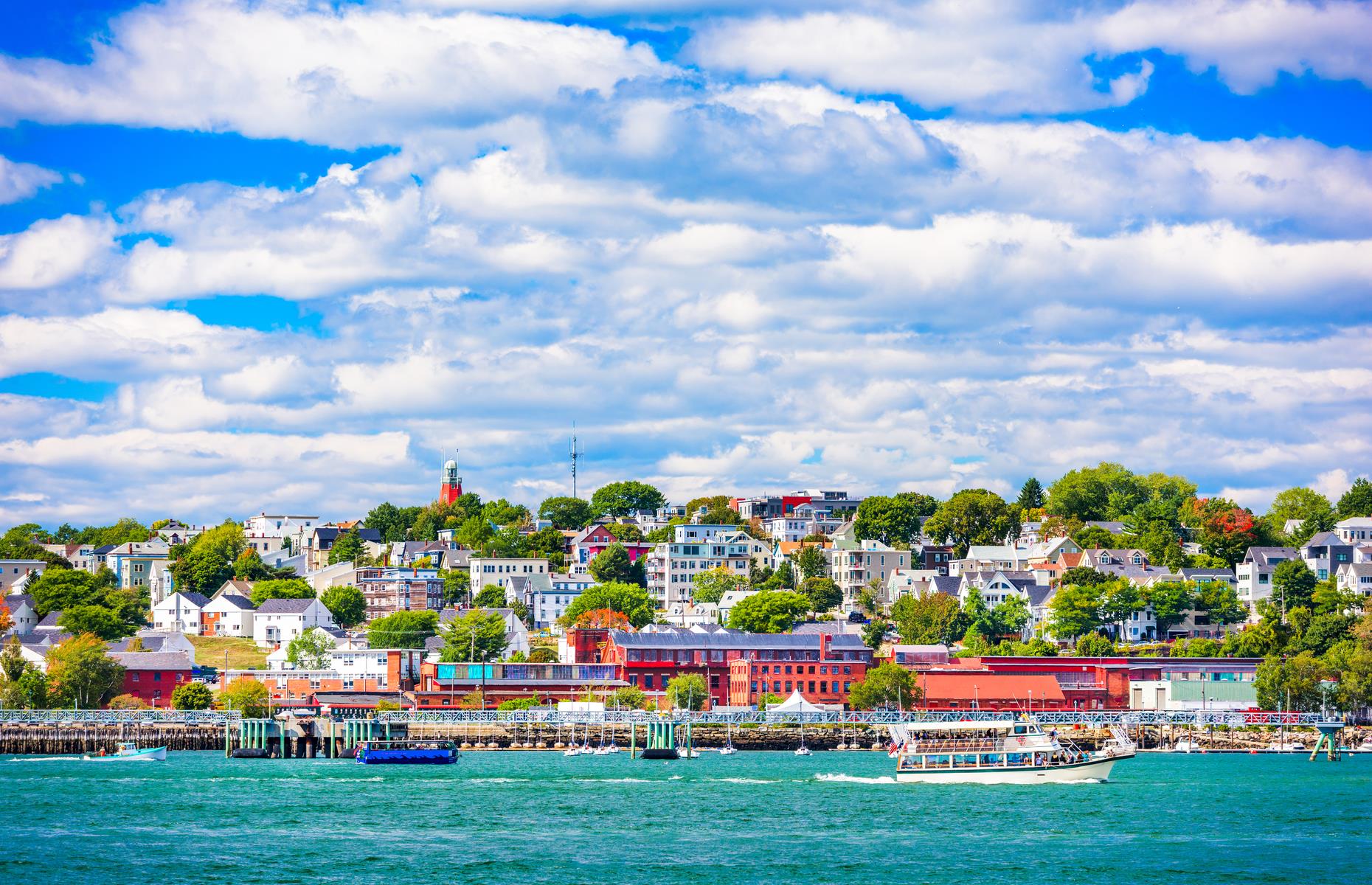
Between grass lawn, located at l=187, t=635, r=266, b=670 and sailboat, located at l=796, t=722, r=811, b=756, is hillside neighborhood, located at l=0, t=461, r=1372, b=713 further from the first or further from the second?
sailboat, located at l=796, t=722, r=811, b=756

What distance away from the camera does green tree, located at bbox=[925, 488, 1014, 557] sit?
7446 inches

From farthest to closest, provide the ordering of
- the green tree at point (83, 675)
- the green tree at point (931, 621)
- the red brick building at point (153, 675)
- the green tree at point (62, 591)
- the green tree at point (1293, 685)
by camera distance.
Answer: the green tree at point (62, 591)
the green tree at point (931, 621)
the red brick building at point (153, 675)
the green tree at point (1293, 685)
the green tree at point (83, 675)

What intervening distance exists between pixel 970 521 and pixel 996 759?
105 metres

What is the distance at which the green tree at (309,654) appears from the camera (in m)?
154

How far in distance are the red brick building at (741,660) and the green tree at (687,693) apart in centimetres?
198

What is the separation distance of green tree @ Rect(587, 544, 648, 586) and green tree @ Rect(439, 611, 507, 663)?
32143mm

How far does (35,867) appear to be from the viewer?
57.2 m

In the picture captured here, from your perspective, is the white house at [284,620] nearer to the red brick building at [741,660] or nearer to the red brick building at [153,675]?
the red brick building at [153,675]

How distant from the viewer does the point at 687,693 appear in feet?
427

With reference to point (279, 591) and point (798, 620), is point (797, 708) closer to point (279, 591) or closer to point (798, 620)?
point (798, 620)

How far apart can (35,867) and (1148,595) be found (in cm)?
11251

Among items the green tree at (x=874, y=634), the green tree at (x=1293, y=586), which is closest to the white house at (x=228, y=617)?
the green tree at (x=874, y=634)

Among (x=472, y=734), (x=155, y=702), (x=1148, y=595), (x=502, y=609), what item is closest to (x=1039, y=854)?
(x=472, y=734)

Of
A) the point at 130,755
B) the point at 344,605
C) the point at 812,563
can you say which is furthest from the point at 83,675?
the point at 812,563
